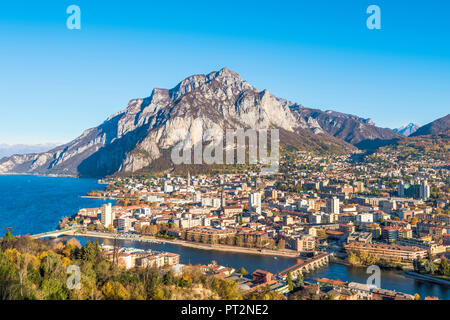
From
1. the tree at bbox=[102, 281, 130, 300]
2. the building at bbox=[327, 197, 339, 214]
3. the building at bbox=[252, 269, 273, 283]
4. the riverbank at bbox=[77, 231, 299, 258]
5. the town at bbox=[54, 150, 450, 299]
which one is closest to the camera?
the tree at bbox=[102, 281, 130, 300]

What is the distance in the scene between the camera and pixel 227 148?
43.1m

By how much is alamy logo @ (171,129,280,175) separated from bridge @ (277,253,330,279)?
2480cm

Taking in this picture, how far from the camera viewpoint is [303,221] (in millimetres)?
20109

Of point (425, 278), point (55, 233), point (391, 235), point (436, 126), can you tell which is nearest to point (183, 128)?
point (436, 126)

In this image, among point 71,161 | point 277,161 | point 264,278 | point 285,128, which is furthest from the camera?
point 71,161

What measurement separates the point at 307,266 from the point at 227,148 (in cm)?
3149

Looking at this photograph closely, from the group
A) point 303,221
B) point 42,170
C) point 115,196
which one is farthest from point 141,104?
point 303,221

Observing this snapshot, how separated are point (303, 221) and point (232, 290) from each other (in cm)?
1334

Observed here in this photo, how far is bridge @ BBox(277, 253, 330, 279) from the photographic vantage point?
11.0 m

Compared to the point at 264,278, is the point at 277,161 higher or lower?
higher

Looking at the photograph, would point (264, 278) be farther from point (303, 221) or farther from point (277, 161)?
point (277, 161)

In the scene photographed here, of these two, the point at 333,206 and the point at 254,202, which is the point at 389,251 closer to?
the point at 333,206

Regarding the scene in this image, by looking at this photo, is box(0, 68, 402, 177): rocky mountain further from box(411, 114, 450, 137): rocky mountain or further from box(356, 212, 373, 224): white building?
box(356, 212, 373, 224): white building

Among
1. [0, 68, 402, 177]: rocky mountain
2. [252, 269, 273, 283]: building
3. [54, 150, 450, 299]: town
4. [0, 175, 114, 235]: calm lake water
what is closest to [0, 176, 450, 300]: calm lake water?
[0, 175, 114, 235]: calm lake water
